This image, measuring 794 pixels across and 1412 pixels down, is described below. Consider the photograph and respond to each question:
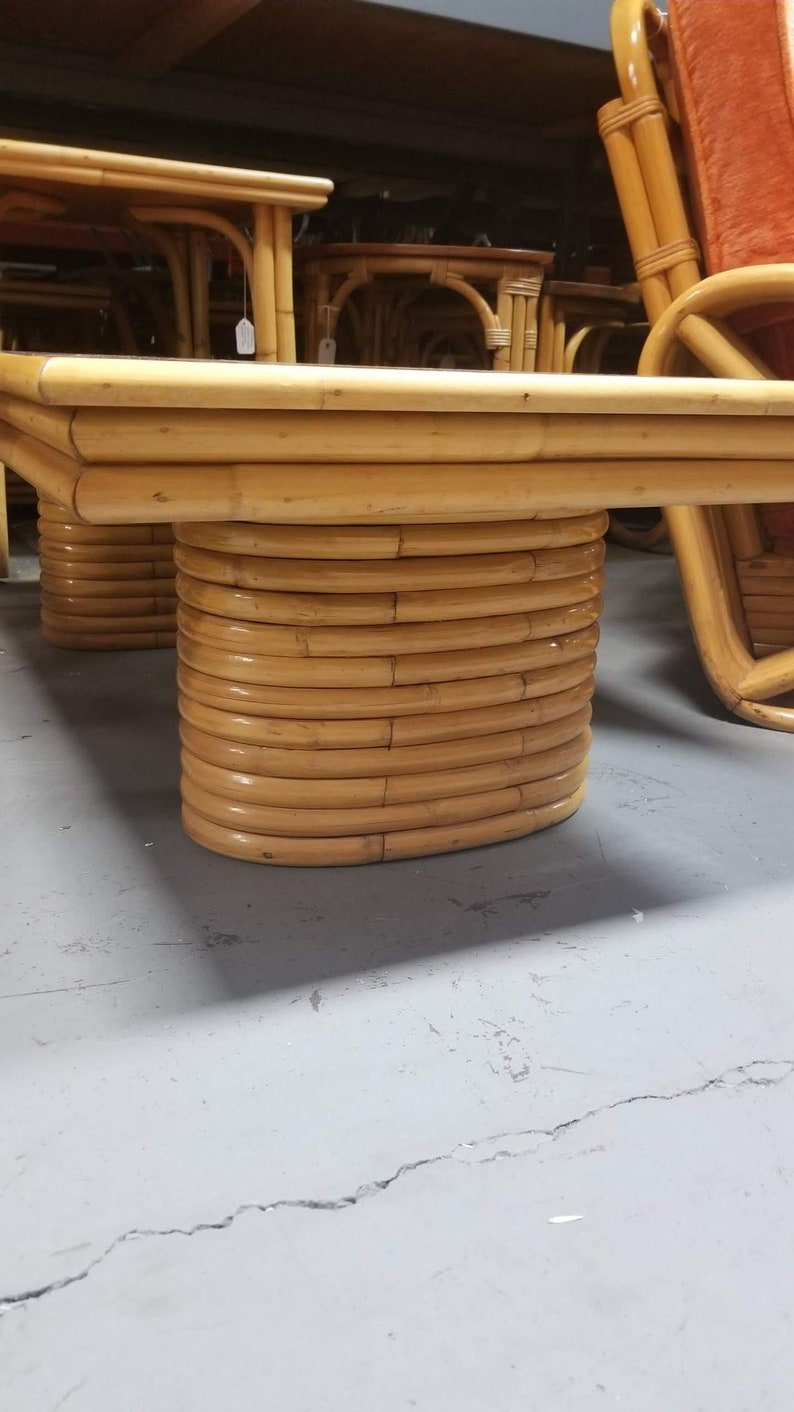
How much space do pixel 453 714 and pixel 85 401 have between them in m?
0.57

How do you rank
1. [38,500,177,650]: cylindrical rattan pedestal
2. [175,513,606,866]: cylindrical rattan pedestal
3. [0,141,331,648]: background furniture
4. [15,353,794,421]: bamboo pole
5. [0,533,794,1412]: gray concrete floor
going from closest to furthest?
[0,533,794,1412]: gray concrete floor < [15,353,794,421]: bamboo pole < [175,513,606,866]: cylindrical rattan pedestal < [0,141,331,648]: background furniture < [38,500,177,650]: cylindrical rattan pedestal

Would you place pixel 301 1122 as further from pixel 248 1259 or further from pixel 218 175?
pixel 218 175

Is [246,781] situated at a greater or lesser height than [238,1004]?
greater

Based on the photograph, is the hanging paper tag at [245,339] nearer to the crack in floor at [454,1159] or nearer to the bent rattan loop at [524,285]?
the bent rattan loop at [524,285]

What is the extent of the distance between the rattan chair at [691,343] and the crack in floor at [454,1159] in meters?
0.93

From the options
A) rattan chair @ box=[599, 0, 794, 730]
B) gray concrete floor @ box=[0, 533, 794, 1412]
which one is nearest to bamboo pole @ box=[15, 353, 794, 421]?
gray concrete floor @ box=[0, 533, 794, 1412]

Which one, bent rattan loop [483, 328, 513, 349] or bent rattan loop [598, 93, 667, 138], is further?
bent rattan loop [483, 328, 513, 349]

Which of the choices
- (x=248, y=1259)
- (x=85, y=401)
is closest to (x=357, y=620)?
(x=85, y=401)

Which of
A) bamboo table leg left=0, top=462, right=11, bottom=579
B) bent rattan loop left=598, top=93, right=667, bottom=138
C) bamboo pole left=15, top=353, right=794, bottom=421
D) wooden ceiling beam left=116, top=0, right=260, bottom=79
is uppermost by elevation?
wooden ceiling beam left=116, top=0, right=260, bottom=79

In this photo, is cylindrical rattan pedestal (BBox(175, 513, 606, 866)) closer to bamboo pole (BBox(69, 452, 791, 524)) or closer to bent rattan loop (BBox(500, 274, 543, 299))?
bamboo pole (BBox(69, 452, 791, 524))

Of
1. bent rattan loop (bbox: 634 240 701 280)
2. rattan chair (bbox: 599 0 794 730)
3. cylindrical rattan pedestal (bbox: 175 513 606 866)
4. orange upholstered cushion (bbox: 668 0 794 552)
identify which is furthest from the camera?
bent rattan loop (bbox: 634 240 701 280)

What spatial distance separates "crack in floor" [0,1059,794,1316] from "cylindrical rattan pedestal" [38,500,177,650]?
4.85 feet

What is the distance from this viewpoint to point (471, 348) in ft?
13.5

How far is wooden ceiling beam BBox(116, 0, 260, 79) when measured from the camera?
8.75ft
